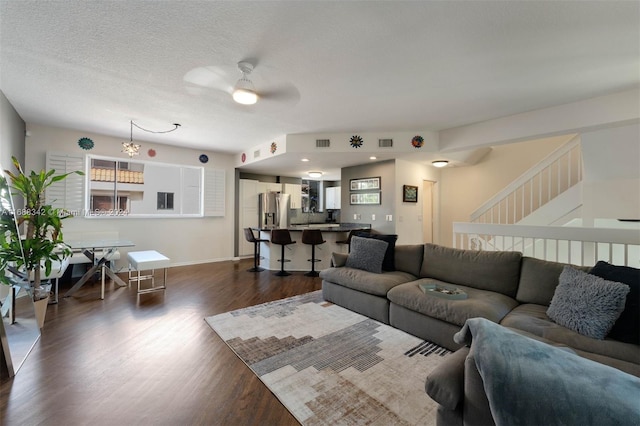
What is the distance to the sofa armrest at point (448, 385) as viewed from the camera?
1.14 meters

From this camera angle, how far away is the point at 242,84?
2.75 metres

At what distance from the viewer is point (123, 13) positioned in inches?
74.9

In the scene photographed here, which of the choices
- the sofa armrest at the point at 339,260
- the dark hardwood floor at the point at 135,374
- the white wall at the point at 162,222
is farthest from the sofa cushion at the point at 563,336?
the white wall at the point at 162,222

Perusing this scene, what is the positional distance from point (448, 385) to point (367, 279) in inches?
77.4

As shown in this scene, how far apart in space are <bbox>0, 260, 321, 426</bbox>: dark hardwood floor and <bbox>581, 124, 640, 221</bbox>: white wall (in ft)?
16.0

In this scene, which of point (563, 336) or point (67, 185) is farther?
point (67, 185)

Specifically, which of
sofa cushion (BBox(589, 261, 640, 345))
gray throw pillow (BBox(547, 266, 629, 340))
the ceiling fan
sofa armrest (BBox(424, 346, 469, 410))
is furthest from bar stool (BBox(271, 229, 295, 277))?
sofa cushion (BBox(589, 261, 640, 345))

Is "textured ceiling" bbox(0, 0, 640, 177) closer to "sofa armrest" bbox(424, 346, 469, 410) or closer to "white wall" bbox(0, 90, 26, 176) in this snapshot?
"white wall" bbox(0, 90, 26, 176)

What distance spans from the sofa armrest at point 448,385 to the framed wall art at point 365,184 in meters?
4.59

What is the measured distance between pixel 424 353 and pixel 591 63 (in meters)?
3.18

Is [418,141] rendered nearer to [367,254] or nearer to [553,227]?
[553,227]

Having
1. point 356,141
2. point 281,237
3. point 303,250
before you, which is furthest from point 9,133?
point 356,141

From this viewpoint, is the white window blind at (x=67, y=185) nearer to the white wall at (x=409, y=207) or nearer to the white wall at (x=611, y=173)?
the white wall at (x=409, y=207)

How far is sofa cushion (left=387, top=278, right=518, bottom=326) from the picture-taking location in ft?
7.18
